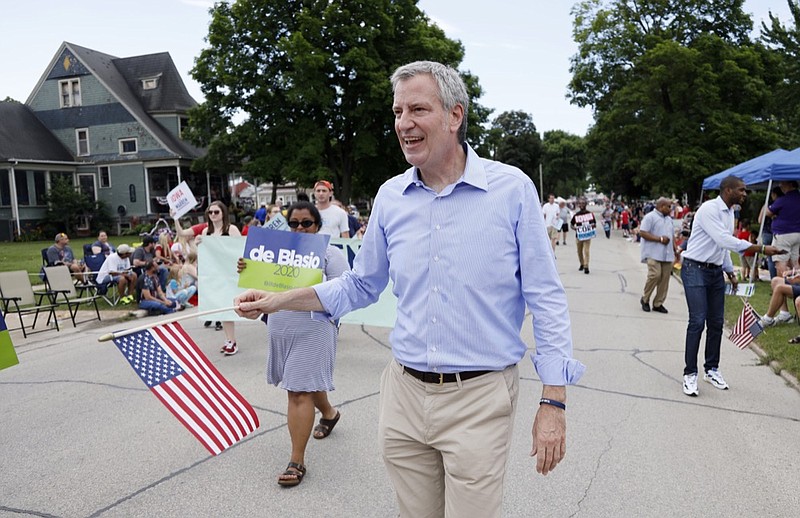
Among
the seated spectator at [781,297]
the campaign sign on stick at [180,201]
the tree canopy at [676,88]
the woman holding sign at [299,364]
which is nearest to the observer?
the woman holding sign at [299,364]

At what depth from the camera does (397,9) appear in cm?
3534

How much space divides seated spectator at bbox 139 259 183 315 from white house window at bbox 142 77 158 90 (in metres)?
35.3

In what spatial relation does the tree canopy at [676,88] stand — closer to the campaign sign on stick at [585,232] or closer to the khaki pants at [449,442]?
the campaign sign on stick at [585,232]

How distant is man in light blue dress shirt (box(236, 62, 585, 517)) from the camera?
7.39 ft

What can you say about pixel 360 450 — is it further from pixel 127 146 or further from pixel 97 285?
pixel 127 146

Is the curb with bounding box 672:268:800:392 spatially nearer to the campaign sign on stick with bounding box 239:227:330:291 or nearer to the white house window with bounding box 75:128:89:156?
the campaign sign on stick with bounding box 239:227:330:291

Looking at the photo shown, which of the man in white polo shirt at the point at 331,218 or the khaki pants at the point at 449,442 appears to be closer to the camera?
the khaki pants at the point at 449,442

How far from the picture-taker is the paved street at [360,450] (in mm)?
3920

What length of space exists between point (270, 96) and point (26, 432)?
30.6 metres

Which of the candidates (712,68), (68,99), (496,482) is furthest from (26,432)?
(68,99)

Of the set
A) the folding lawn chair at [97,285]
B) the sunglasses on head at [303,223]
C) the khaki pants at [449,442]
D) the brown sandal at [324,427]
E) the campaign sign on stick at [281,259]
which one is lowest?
the folding lawn chair at [97,285]

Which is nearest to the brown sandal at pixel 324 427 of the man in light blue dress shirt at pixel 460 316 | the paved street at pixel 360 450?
the paved street at pixel 360 450

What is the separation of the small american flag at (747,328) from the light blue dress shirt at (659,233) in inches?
143

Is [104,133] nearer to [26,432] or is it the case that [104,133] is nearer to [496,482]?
[26,432]
